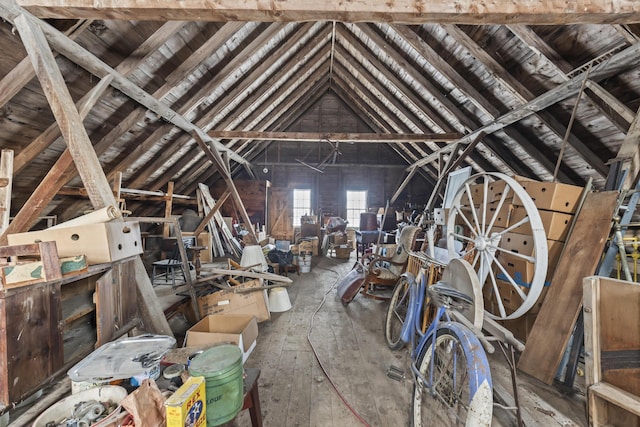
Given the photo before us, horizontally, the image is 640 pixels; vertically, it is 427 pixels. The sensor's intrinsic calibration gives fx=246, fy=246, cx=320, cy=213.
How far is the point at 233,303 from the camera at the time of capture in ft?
9.19

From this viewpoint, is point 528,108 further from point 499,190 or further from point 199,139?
point 199,139

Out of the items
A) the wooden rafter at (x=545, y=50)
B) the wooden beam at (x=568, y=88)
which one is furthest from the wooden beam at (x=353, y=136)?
the wooden rafter at (x=545, y=50)

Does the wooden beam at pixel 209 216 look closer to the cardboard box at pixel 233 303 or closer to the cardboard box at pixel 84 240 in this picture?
the cardboard box at pixel 233 303

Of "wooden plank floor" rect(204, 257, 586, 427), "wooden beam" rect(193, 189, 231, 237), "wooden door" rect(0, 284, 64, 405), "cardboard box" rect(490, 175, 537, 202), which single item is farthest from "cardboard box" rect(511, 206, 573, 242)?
"wooden beam" rect(193, 189, 231, 237)

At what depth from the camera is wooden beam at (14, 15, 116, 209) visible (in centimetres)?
165

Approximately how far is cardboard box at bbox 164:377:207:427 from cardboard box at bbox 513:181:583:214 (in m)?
2.76

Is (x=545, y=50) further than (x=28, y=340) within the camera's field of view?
Yes

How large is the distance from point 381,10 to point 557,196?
2.07 meters

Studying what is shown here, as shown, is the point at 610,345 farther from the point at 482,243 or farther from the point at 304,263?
the point at 304,263

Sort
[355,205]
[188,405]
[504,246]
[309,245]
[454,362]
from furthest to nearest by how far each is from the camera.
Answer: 1. [355,205]
2. [309,245]
3. [504,246]
4. [454,362]
5. [188,405]

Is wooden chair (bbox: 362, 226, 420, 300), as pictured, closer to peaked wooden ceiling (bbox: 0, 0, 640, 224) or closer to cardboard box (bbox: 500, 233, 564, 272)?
cardboard box (bbox: 500, 233, 564, 272)

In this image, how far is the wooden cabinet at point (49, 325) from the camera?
3.48 feet

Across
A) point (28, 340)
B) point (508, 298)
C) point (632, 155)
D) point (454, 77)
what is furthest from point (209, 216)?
point (632, 155)

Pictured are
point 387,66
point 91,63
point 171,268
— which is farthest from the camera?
point 387,66
